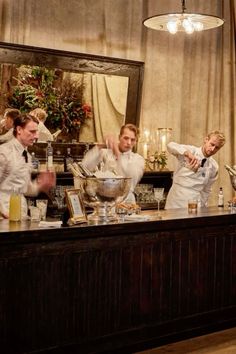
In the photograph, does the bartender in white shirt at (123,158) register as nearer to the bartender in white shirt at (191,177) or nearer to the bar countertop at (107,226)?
the bartender in white shirt at (191,177)

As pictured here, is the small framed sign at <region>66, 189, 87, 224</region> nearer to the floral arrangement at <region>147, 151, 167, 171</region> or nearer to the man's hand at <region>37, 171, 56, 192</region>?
the man's hand at <region>37, 171, 56, 192</region>

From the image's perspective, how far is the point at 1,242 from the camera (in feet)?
11.9

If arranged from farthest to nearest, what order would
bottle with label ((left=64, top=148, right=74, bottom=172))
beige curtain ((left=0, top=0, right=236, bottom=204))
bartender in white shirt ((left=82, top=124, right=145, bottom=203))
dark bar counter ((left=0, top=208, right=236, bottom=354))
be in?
beige curtain ((left=0, top=0, right=236, bottom=204)) < bottle with label ((left=64, top=148, right=74, bottom=172)) < bartender in white shirt ((left=82, top=124, right=145, bottom=203)) < dark bar counter ((left=0, top=208, right=236, bottom=354))

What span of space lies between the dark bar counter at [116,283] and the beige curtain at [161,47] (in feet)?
10.3

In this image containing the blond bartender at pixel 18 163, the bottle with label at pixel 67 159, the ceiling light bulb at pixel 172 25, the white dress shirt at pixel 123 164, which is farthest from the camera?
the bottle with label at pixel 67 159

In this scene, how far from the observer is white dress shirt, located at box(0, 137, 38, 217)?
5.10 metres

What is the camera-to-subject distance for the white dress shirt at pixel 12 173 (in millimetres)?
5098

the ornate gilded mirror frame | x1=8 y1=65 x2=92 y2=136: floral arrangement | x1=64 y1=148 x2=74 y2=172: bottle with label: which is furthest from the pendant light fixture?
x1=64 y1=148 x2=74 y2=172: bottle with label

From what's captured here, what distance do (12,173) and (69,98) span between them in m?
2.38

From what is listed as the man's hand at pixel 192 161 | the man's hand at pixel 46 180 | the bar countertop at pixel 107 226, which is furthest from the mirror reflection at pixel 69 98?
the bar countertop at pixel 107 226

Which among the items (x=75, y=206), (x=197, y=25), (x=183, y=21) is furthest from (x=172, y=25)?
(x=75, y=206)

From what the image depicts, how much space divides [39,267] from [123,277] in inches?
26.7

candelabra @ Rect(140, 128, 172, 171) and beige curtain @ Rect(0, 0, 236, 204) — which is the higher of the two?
beige curtain @ Rect(0, 0, 236, 204)

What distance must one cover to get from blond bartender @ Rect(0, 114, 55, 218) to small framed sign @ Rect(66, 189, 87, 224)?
0.72 m
